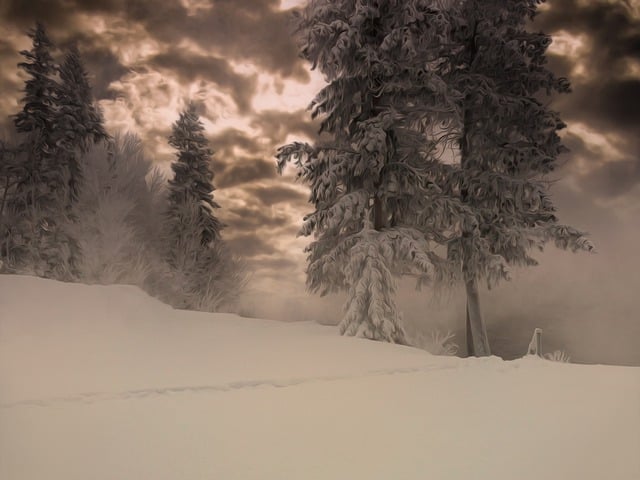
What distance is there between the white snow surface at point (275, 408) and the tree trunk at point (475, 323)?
144 inches

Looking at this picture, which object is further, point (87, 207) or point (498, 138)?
point (87, 207)

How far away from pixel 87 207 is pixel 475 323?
29.9 feet

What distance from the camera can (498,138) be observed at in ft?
30.9

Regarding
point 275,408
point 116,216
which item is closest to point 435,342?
point 275,408

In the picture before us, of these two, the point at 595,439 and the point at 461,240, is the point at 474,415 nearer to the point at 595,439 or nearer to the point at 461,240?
the point at 595,439

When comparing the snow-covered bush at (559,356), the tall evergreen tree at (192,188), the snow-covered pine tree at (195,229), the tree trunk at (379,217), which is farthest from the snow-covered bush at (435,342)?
the tall evergreen tree at (192,188)

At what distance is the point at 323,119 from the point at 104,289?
169 inches

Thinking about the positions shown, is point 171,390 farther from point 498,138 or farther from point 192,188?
point 192,188

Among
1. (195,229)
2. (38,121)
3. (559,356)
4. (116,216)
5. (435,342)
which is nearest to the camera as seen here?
(559,356)

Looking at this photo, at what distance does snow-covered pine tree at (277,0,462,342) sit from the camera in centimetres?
708

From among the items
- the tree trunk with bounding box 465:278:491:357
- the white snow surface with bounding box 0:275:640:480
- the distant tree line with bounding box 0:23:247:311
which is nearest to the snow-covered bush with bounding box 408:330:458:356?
the tree trunk with bounding box 465:278:491:357

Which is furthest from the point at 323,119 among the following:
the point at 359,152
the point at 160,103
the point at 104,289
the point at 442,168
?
the point at 104,289

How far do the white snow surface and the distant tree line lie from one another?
515 centimetres

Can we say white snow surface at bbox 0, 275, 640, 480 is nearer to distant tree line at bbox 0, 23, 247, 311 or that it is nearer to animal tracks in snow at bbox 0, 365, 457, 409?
animal tracks in snow at bbox 0, 365, 457, 409
